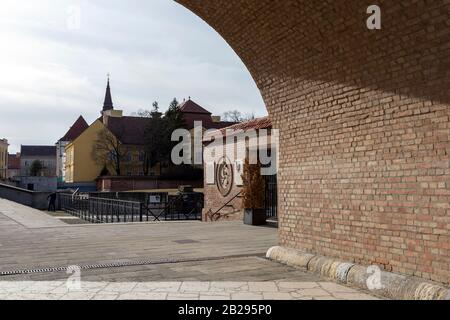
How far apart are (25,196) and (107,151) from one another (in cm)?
3181

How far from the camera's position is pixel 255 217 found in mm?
13875

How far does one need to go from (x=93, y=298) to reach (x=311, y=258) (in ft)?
10.4

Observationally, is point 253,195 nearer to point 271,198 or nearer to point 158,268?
point 271,198

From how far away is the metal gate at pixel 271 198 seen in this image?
14.9 meters

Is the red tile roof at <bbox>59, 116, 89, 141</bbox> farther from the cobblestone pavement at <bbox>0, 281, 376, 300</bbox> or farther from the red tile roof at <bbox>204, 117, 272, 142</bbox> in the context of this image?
the cobblestone pavement at <bbox>0, 281, 376, 300</bbox>

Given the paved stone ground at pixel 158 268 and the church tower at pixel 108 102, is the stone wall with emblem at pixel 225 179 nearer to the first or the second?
the paved stone ground at pixel 158 268

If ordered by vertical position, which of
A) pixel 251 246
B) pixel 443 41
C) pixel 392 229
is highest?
pixel 443 41

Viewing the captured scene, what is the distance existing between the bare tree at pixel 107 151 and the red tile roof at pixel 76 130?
92.3 ft

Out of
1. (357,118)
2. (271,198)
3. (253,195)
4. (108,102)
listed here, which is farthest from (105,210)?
(108,102)

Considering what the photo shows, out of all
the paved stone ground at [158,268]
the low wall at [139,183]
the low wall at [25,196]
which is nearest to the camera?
the paved stone ground at [158,268]

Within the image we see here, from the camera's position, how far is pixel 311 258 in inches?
256

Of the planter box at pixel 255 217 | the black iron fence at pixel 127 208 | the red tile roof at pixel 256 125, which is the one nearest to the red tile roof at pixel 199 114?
the black iron fence at pixel 127 208
